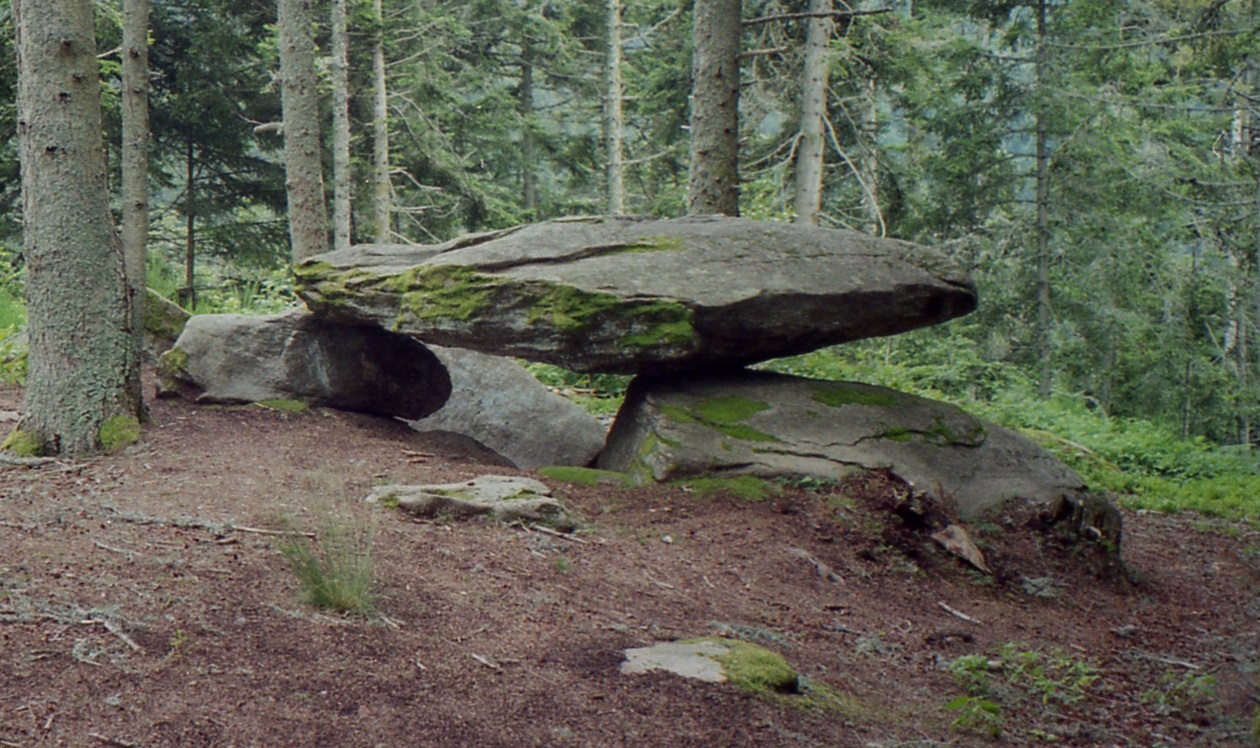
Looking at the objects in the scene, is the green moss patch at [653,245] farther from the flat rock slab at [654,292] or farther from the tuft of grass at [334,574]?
the tuft of grass at [334,574]

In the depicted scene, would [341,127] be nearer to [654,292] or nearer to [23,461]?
[654,292]

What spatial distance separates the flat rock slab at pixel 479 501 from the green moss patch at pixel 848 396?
7.86ft

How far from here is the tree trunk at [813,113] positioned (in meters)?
13.3

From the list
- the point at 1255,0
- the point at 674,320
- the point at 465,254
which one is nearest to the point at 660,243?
the point at 674,320

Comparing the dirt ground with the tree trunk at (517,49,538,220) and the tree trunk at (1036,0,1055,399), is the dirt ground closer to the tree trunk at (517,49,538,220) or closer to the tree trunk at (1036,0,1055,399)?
the tree trunk at (1036,0,1055,399)

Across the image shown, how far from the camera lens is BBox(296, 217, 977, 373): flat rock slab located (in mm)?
6727

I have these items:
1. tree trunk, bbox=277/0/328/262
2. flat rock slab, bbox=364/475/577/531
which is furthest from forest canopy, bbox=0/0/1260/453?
flat rock slab, bbox=364/475/577/531

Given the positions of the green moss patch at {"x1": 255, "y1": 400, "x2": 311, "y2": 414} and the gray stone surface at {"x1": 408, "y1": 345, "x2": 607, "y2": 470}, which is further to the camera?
the gray stone surface at {"x1": 408, "y1": 345, "x2": 607, "y2": 470}

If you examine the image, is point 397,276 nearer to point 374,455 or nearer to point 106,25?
point 374,455

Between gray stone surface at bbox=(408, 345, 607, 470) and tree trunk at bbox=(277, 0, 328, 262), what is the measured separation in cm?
199

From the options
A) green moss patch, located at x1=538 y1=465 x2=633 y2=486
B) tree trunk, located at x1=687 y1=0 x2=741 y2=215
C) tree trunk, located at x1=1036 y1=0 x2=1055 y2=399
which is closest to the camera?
green moss patch, located at x1=538 y1=465 x2=633 y2=486

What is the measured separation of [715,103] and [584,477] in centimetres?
387

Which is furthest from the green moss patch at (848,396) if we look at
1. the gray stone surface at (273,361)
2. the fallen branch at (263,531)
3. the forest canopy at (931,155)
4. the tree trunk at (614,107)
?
the tree trunk at (614,107)

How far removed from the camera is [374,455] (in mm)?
6812
